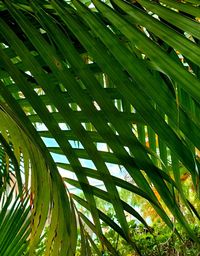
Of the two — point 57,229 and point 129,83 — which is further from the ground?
point 129,83

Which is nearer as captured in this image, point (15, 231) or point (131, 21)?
point (131, 21)

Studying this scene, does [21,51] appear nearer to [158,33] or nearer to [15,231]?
[158,33]

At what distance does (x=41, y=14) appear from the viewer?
45cm

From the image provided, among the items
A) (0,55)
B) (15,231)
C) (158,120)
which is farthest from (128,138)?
(15,231)

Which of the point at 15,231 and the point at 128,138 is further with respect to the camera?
the point at 15,231

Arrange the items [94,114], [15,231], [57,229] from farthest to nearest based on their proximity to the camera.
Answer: [15,231]
[57,229]
[94,114]

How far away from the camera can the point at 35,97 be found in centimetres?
40

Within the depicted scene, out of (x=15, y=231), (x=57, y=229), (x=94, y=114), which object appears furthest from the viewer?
(x=15, y=231)

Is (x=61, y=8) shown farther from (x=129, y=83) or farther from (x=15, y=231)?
(x=15, y=231)

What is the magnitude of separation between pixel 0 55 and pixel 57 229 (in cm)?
20

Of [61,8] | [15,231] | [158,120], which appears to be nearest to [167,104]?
[158,120]

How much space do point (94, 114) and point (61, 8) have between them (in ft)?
0.38

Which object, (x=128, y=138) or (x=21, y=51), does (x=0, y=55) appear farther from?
(x=128, y=138)

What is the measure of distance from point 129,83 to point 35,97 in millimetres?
81
